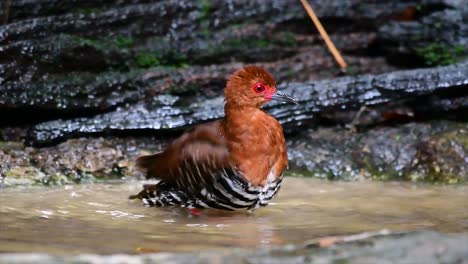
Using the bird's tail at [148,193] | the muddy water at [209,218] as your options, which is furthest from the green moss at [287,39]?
the bird's tail at [148,193]

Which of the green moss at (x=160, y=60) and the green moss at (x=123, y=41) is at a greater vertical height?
the green moss at (x=123, y=41)

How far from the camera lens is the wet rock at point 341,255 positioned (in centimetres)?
298

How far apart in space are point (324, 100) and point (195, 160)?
7.13 ft

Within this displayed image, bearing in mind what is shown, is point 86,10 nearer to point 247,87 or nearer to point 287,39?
point 287,39

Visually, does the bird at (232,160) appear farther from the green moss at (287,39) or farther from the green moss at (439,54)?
the green moss at (439,54)

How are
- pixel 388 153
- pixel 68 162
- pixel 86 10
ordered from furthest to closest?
1. pixel 86 10
2. pixel 388 153
3. pixel 68 162

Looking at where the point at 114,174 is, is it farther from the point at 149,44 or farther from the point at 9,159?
the point at 149,44

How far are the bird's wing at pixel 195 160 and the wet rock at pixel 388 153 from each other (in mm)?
1627

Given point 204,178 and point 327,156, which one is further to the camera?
point 327,156

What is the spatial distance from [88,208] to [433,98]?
10.9 feet

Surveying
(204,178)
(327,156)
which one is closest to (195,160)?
(204,178)

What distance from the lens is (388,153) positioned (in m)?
6.51

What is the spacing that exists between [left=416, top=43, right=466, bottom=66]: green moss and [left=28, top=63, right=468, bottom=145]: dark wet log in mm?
615

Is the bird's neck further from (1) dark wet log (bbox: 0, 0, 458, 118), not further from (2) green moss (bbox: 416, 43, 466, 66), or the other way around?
(2) green moss (bbox: 416, 43, 466, 66)
